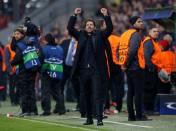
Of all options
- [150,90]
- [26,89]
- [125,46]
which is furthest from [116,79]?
[125,46]

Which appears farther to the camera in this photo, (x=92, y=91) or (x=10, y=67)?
(x=10, y=67)

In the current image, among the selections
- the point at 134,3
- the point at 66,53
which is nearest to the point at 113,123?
the point at 66,53

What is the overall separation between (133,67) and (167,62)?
2828 mm

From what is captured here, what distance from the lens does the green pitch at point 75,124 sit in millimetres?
16962

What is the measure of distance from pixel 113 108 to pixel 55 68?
7.48 ft

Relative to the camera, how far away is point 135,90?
18.6 m

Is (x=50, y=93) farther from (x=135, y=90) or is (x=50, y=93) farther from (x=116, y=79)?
(x=135, y=90)

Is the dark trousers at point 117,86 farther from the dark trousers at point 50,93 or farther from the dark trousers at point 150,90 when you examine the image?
the dark trousers at point 50,93

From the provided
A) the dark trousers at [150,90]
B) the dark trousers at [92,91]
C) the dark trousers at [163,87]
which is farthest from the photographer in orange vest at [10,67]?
the dark trousers at [92,91]

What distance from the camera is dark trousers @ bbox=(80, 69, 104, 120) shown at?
57.3 feet

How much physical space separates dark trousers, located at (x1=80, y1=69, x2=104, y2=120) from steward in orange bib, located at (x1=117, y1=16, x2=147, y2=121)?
3.82 ft

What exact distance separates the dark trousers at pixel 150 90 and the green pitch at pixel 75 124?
24.7 inches

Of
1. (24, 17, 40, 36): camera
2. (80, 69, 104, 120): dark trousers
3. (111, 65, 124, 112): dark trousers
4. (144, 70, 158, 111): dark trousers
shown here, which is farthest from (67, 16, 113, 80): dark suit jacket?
(111, 65, 124, 112): dark trousers

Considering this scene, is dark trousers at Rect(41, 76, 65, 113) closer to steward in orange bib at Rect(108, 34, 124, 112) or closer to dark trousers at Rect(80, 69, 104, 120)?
steward in orange bib at Rect(108, 34, 124, 112)
